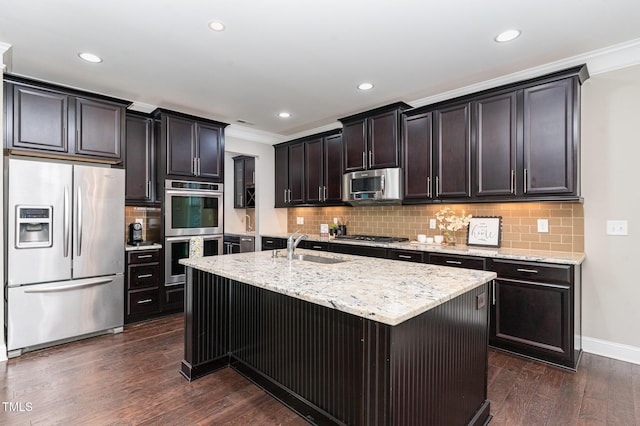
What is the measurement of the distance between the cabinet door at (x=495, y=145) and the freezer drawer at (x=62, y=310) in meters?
3.99

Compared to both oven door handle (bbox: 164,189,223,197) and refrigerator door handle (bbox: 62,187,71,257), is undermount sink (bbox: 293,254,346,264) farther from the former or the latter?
refrigerator door handle (bbox: 62,187,71,257)

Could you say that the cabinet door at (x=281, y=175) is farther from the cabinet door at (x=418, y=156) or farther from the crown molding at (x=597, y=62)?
the crown molding at (x=597, y=62)

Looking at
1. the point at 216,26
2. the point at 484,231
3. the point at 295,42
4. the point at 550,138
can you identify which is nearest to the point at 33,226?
the point at 216,26

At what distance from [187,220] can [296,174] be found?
192 cm

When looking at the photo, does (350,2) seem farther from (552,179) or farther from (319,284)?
(552,179)

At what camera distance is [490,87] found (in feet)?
11.2

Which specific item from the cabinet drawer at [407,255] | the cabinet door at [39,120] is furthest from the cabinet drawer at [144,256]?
the cabinet drawer at [407,255]

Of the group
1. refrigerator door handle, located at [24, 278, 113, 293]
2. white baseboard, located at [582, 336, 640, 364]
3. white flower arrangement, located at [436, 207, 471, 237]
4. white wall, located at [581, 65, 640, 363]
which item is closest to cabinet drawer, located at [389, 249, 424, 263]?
white flower arrangement, located at [436, 207, 471, 237]

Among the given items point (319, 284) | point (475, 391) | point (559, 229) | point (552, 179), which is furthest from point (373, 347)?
point (559, 229)

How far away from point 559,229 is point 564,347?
1103mm

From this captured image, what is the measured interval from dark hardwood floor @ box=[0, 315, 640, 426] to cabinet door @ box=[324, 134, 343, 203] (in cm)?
280

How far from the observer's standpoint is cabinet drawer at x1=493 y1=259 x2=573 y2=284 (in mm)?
2609

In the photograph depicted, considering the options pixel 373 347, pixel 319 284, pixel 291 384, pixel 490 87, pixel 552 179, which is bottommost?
pixel 291 384

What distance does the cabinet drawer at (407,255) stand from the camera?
3.50m
